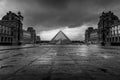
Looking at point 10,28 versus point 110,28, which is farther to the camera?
point 110,28

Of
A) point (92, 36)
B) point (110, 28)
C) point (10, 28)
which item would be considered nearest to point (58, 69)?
point (10, 28)

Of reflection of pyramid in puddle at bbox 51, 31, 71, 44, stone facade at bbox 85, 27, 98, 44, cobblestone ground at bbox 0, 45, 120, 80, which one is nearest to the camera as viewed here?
cobblestone ground at bbox 0, 45, 120, 80

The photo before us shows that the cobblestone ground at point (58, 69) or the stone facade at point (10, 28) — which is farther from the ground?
the stone facade at point (10, 28)

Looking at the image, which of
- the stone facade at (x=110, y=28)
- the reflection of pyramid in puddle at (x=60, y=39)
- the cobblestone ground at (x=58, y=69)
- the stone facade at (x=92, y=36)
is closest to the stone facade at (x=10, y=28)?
the reflection of pyramid in puddle at (x=60, y=39)

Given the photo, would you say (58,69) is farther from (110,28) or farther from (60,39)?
(60,39)

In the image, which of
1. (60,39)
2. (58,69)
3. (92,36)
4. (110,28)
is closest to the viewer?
(58,69)

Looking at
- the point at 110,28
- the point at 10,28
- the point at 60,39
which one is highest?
the point at 110,28

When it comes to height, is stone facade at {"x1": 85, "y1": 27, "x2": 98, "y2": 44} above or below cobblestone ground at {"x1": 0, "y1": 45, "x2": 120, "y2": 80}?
above

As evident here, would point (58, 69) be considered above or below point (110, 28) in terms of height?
below

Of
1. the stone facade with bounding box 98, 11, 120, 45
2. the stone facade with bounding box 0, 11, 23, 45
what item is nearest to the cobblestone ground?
the stone facade with bounding box 0, 11, 23, 45

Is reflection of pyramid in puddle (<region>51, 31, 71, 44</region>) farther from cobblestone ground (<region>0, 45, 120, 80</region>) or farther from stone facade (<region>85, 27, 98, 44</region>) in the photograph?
cobblestone ground (<region>0, 45, 120, 80</region>)

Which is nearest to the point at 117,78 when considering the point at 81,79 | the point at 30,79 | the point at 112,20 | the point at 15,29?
the point at 81,79

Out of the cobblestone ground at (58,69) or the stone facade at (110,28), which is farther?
the stone facade at (110,28)

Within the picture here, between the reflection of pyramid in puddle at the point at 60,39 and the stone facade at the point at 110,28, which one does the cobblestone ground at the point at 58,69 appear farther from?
the reflection of pyramid in puddle at the point at 60,39
